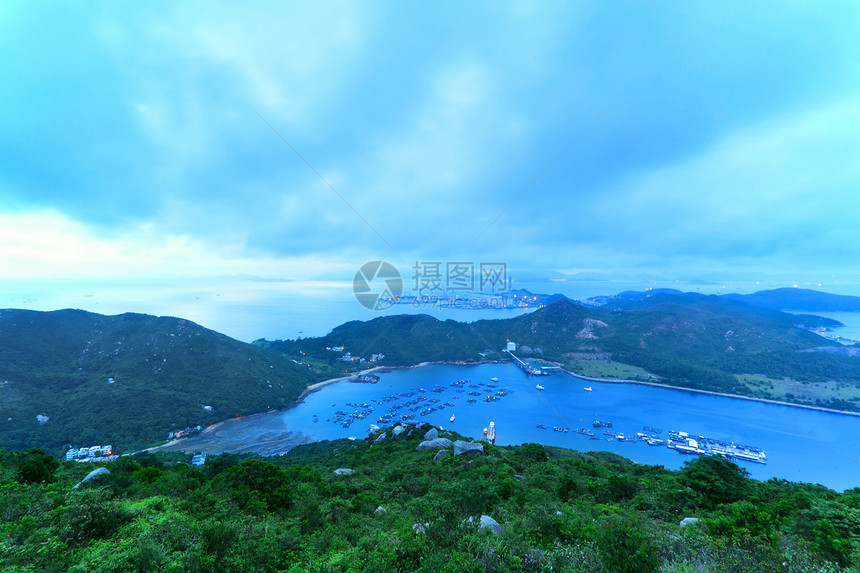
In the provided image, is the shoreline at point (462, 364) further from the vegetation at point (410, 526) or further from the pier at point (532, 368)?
the vegetation at point (410, 526)

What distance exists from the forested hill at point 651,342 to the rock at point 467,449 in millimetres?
45142

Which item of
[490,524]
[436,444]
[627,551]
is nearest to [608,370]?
[436,444]

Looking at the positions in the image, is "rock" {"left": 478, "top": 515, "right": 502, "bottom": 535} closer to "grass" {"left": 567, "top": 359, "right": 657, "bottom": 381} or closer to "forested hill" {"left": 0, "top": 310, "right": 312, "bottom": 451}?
"forested hill" {"left": 0, "top": 310, "right": 312, "bottom": 451}

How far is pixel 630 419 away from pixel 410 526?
42582mm

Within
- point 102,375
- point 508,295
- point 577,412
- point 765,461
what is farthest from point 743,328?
point 102,375

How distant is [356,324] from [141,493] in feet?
228

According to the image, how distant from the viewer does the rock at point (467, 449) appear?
52.6 ft

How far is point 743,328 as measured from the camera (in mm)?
58781

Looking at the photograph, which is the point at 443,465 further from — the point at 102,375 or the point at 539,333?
the point at 539,333

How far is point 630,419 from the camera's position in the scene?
3831cm

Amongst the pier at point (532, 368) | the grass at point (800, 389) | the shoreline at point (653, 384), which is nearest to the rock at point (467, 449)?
the shoreline at point (653, 384)

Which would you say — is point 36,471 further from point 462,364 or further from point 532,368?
point 532,368

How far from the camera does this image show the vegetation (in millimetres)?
4805

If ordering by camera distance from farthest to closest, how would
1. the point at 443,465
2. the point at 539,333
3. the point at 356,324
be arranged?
the point at 356,324 < the point at 539,333 < the point at 443,465
